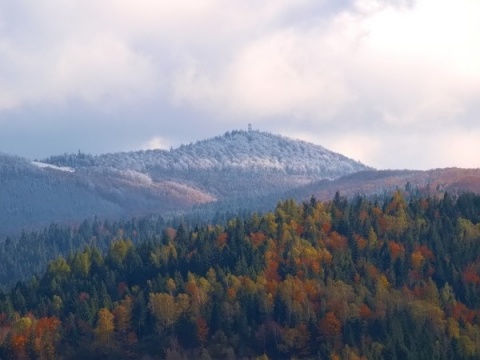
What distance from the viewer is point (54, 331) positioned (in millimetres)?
186875

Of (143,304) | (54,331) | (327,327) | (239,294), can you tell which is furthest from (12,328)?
(327,327)

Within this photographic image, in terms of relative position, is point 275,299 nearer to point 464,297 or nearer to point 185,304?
point 185,304

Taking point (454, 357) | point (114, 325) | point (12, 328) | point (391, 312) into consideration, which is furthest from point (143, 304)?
point (454, 357)

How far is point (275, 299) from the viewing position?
621ft

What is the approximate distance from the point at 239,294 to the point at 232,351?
56.5ft

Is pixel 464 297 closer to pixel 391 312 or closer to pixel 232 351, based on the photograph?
pixel 391 312

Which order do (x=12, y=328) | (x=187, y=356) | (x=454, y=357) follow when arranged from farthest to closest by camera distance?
(x=12, y=328) → (x=187, y=356) → (x=454, y=357)

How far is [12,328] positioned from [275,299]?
3696cm

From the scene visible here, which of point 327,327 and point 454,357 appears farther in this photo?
point 327,327

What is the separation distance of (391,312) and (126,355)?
36010mm

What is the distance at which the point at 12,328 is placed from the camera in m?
190

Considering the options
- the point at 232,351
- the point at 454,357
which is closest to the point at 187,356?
the point at 232,351

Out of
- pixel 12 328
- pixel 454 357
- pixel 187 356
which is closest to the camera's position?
pixel 454 357

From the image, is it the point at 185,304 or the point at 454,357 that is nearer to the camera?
the point at 454,357
